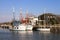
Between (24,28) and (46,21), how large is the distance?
3116cm

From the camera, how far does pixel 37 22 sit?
4732 inches

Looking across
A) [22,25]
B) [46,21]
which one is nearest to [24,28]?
[22,25]

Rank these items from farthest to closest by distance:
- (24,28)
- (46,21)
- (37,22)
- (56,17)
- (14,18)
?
(56,17) → (37,22) → (46,21) → (14,18) → (24,28)

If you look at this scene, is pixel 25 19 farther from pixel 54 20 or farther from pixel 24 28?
pixel 54 20

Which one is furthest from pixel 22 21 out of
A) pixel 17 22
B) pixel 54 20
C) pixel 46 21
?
pixel 54 20

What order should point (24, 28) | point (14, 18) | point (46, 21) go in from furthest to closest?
point (46, 21) → point (14, 18) → point (24, 28)

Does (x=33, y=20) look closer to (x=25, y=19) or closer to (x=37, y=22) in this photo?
(x=37, y=22)

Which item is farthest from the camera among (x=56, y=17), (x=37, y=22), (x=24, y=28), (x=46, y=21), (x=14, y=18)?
(x=56, y=17)

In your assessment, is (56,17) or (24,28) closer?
(24,28)

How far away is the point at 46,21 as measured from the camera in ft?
366

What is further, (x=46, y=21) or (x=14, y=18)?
(x=46, y=21)

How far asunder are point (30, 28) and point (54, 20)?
3962cm

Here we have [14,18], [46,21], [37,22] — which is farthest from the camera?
[37,22]

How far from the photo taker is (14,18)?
87812 mm
